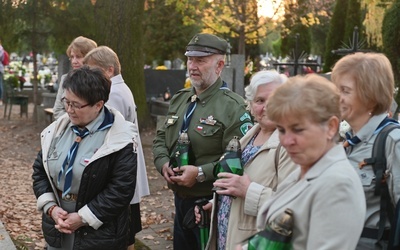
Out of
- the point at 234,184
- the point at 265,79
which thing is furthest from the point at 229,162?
the point at 265,79

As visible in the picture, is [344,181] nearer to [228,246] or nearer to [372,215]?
[372,215]

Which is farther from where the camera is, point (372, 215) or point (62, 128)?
point (62, 128)

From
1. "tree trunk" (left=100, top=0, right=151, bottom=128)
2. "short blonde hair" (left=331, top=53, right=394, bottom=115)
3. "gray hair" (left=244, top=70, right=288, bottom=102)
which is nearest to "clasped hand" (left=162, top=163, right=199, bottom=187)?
"gray hair" (left=244, top=70, right=288, bottom=102)

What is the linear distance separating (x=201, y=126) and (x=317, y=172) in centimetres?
194

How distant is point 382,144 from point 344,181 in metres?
0.70

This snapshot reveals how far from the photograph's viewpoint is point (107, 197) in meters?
3.47

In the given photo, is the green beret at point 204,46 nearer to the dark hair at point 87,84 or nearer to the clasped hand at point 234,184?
the dark hair at point 87,84

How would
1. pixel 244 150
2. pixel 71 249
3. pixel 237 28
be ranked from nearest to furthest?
pixel 244 150 → pixel 71 249 → pixel 237 28

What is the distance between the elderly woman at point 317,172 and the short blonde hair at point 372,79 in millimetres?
605

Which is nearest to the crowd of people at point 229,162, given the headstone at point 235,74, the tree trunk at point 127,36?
the headstone at point 235,74

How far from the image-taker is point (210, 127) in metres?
3.97

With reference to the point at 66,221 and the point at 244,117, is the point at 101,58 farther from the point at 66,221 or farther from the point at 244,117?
the point at 66,221

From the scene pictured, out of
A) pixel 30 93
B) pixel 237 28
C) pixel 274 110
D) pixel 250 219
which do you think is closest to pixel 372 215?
pixel 250 219

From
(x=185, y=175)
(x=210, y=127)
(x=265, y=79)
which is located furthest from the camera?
(x=210, y=127)
